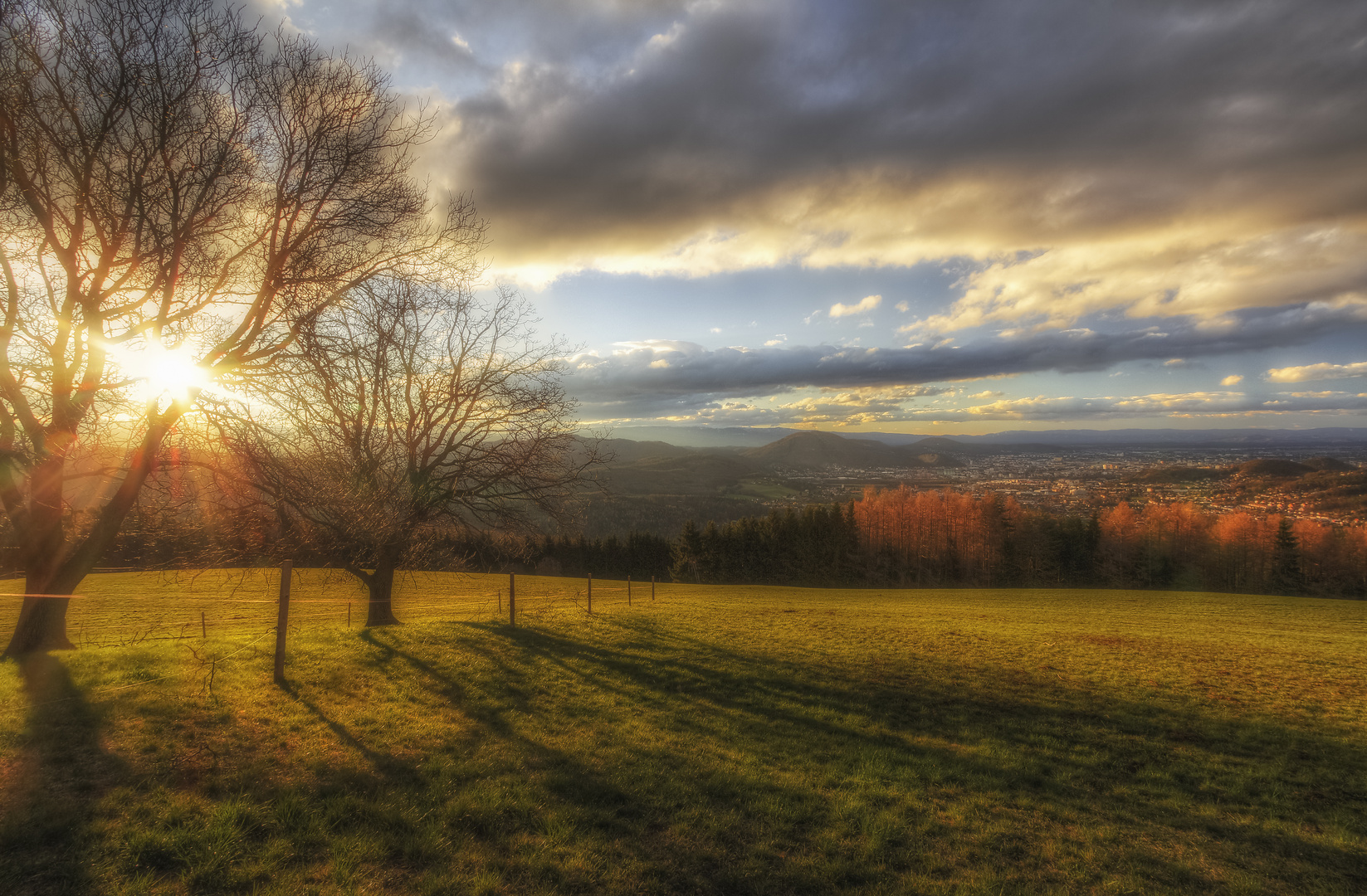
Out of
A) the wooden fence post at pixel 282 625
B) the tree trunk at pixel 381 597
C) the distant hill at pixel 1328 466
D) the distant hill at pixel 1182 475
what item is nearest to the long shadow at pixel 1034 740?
the wooden fence post at pixel 282 625

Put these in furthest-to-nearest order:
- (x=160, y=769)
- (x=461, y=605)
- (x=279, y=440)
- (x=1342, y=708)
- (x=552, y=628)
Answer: (x=461, y=605)
(x=552, y=628)
(x=1342, y=708)
(x=279, y=440)
(x=160, y=769)

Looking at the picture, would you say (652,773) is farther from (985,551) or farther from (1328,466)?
(1328,466)

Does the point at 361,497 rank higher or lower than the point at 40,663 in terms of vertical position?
higher

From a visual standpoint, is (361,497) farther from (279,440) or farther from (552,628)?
(552,628)

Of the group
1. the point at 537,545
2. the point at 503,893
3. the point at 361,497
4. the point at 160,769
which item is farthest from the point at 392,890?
the point at 537,545

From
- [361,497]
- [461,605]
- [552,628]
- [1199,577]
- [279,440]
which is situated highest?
[279,440]

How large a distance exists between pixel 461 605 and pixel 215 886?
21696 millimetres

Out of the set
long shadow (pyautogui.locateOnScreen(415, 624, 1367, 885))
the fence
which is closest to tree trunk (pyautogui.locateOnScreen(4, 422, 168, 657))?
the fence

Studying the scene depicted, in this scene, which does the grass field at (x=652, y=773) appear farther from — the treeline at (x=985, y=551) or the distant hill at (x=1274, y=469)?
the distant hill at (x=1274, y=469)

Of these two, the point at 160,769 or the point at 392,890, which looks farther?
the point at 160,769

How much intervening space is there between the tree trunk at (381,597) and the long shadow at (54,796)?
8.08 m

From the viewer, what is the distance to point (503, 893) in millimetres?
3969

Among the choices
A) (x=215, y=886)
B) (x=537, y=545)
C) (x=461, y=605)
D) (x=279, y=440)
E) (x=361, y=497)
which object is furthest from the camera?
(x=461, y=605)

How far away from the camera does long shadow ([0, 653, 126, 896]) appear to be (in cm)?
369
